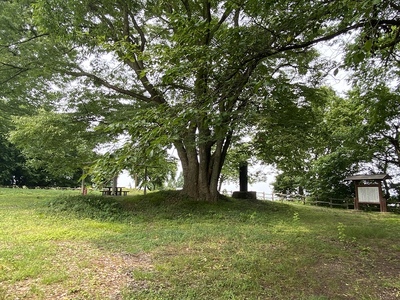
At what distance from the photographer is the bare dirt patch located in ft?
10.8

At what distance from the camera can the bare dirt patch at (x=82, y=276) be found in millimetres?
3277

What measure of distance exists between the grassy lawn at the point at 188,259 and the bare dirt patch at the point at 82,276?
1 cm

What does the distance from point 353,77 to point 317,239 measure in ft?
14.9

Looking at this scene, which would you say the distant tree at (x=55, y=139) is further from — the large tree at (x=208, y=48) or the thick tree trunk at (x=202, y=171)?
the thick tree trunk at (x=202, y=171)

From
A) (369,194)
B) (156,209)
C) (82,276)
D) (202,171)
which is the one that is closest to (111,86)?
(202,171)

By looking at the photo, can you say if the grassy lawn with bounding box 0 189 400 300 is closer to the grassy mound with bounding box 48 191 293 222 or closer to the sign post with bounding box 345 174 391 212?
the grassy mound with bounding box 48 191 293 222

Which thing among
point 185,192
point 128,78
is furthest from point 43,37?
point 185,192

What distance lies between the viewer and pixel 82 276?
12.4ft

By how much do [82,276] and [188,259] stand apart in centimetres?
165

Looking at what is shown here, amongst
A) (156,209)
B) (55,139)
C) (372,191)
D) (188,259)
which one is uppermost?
(55,139)

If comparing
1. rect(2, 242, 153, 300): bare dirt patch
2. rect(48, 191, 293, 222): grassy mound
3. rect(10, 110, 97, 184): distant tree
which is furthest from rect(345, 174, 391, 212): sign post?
rect(10, 110, 97, 184): distant tree

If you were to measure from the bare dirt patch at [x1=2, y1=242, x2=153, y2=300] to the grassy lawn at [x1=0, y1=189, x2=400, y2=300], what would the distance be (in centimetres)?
1

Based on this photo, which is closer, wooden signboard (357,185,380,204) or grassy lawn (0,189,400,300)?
grassy lawn (0,189,400,300)

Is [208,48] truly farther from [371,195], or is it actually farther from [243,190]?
[371,195]
